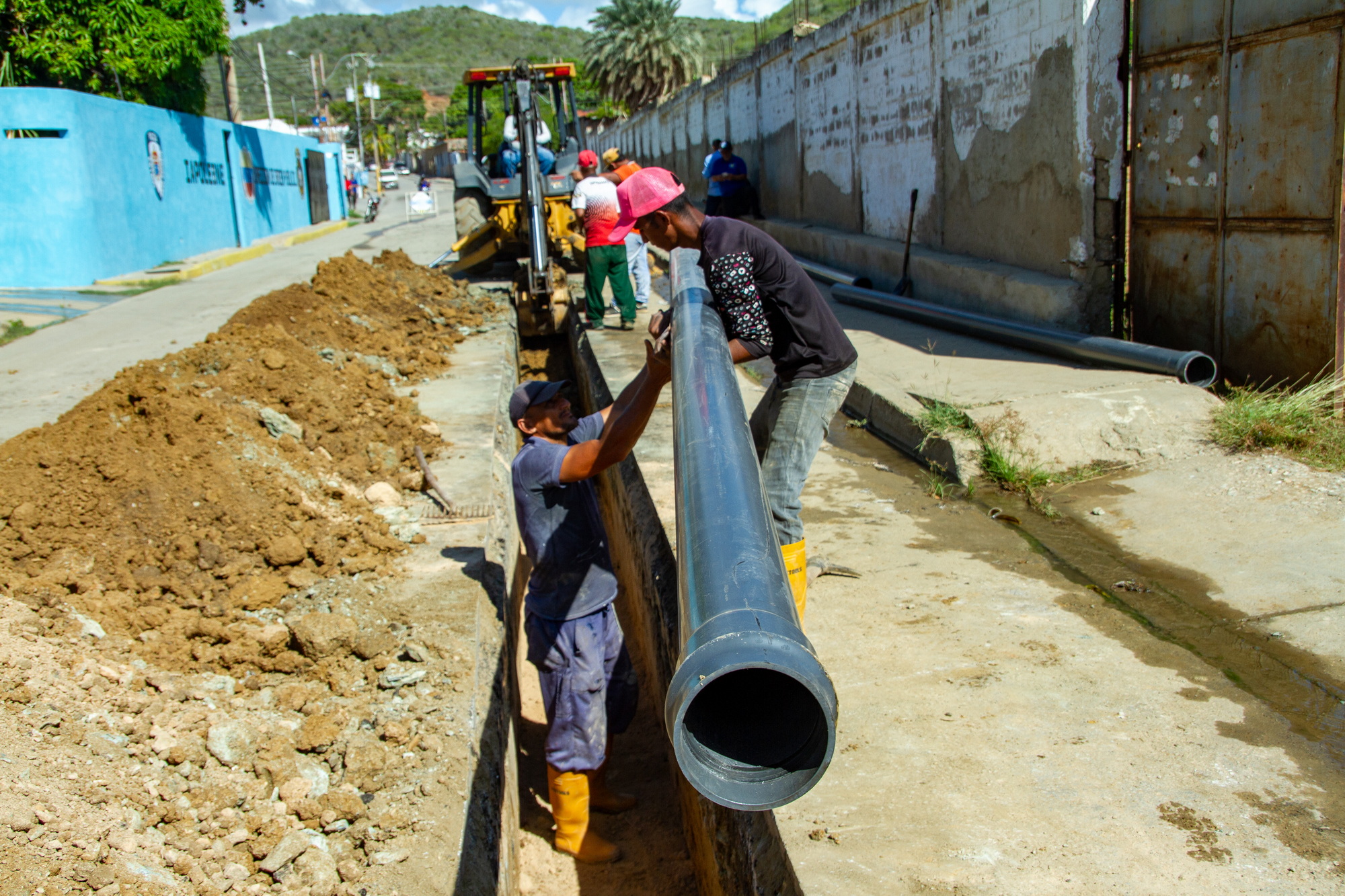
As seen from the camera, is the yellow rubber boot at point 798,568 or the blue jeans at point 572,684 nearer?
the yellow rubber boot at point 798,568

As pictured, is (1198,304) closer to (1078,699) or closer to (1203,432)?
(1203,432)

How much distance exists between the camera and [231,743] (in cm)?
301

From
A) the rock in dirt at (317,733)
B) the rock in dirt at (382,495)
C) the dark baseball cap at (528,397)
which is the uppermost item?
the dark baseball cap at (528,397)

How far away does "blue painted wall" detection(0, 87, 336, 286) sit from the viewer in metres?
14.4

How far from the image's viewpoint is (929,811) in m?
2.35

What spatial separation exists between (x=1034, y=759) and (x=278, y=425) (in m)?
4.51

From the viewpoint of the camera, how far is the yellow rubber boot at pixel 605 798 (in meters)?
3.64

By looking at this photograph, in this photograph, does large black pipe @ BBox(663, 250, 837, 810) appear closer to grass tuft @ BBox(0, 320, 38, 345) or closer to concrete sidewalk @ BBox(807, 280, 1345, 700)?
concrete sidewalk @ BBox(807, 280, 1345, 700)

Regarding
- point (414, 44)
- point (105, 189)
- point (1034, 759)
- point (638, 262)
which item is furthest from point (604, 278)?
point (414, 44)

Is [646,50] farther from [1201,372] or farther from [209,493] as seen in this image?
[209,493]

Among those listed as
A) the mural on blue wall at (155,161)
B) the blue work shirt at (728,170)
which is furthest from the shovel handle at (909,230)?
the mural on blue wall at (155,161)

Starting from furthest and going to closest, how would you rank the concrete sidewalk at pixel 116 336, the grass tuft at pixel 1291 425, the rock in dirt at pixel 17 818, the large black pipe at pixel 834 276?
the large black pipe at pixel 834 276
the concrete sidewalk at pixel 116 336
the grass tuft at pixel 1291 425
the rock in dirt at pixel 17 818

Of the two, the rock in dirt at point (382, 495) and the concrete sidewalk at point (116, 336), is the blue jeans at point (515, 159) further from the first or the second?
the rock in dirt at point (382, 495)

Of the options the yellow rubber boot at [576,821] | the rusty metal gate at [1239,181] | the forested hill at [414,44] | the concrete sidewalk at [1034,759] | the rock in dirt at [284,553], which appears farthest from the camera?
the forested hill at [414,44]
